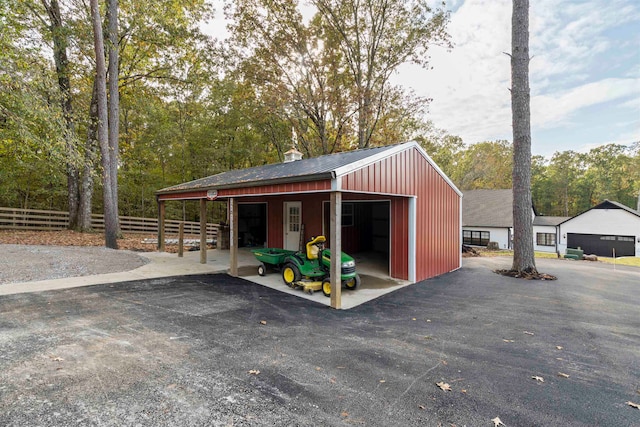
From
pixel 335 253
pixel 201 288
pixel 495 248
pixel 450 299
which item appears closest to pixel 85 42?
pixel 201 288

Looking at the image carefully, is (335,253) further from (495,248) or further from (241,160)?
(495,248)

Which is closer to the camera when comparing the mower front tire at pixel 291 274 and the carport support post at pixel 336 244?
the carport support post at pixel 336 244

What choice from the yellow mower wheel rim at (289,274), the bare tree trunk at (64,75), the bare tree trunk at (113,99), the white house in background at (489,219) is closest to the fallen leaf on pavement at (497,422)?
the yellow mower wheel rim at (289,274)

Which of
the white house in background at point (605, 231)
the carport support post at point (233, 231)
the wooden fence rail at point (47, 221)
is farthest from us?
the white house in background at point (605, 231)

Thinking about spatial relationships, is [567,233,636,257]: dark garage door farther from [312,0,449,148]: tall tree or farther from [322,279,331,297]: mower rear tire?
[322,279,331,297]: mower rear tire

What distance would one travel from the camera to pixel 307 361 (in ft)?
9.88

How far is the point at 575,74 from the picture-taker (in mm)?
14023

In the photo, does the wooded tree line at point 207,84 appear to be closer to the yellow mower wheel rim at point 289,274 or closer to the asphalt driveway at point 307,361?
the asphalt driveway at point 307,361

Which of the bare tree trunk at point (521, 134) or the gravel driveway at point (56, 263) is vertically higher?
the bare tree trunk at point (521, 134)

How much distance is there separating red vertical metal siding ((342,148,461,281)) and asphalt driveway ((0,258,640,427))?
6.40ft

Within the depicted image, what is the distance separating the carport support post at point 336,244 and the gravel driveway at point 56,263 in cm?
560

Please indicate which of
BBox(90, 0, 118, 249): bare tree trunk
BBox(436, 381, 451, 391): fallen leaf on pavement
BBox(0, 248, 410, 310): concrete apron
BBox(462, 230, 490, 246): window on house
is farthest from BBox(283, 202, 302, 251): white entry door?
BBox(462, 230, 490, 246): window on house

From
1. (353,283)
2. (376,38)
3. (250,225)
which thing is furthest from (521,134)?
(250,225)

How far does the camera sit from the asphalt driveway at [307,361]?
2.19 meters
